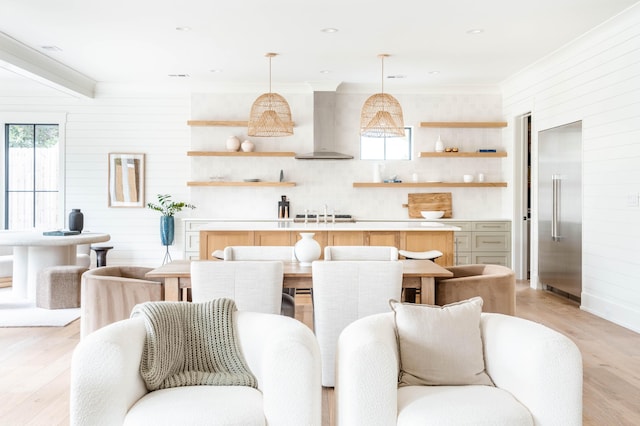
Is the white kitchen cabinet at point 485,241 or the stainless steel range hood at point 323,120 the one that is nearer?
the white kitchen cabinet at point 485,241

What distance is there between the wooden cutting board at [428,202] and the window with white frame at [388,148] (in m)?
0.61

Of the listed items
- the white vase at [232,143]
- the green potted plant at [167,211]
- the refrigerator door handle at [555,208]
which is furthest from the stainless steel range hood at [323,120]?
the refrigerator door handle at [555,208]

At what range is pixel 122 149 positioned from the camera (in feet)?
28.2

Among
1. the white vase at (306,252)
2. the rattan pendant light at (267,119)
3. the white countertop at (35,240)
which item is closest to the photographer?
the white vase at (306,252)

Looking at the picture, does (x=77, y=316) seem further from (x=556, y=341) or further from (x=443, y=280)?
(x=556, y=341)

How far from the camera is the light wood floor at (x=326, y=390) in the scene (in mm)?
3078

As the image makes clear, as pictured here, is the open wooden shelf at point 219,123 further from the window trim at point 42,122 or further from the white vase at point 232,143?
the window trim at point 42,122

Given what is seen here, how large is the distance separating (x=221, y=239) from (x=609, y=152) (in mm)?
3849

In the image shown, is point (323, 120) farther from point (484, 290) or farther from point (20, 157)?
point (484, 290)

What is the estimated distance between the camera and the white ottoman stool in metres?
5.85

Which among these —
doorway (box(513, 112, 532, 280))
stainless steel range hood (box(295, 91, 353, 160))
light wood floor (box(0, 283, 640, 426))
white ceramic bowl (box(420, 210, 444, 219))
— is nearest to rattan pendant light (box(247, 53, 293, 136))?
stainless steel range hood (box(295, 91, 353, 160))

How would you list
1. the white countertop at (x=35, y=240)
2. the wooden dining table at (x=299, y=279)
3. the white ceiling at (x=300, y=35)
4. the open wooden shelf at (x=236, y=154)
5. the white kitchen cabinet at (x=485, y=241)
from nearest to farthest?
the wooden dining table at (x=299, y=279)
the white ceiling at (x=300, y=35)
the white countertop at (x=35, y=240)
the white kitchen cabinet at (x=485, y=241)
the open wooden shelf at (x=236, y=154)

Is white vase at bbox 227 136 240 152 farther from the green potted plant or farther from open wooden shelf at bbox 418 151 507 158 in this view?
open wooden shelf at bbox 418 151 507 158

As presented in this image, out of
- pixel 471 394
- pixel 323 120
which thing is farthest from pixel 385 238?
pixel 471 394
